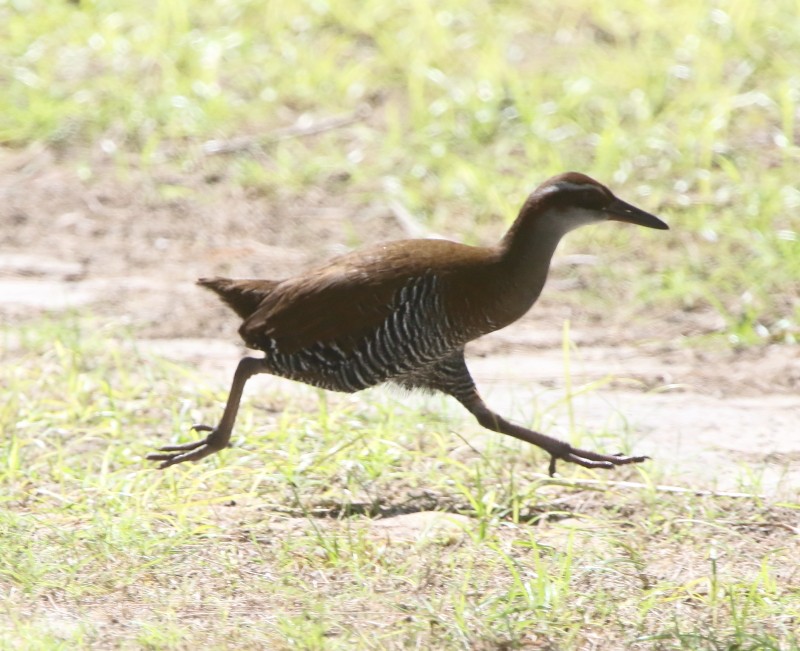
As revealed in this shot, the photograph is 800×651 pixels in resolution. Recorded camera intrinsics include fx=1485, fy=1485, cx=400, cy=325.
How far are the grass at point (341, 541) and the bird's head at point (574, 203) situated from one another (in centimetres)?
80

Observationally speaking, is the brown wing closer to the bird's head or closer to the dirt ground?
the bird's head

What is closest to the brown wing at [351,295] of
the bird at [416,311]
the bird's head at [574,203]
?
the bird at [416,311]

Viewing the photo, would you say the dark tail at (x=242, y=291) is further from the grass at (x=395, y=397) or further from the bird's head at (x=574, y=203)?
the bird's head at (x=574, y=203)

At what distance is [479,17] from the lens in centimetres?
970

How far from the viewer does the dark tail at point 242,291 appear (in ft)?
16.6

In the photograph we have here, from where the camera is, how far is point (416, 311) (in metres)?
4.66

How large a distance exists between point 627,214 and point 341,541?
1.47m

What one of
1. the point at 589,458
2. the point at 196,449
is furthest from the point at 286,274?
the point at 589,458

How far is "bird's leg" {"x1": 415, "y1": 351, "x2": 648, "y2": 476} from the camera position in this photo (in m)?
4.82

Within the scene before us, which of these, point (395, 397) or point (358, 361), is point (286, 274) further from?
point (358, 361)

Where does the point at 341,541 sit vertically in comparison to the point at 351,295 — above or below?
below

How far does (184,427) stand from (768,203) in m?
3.41

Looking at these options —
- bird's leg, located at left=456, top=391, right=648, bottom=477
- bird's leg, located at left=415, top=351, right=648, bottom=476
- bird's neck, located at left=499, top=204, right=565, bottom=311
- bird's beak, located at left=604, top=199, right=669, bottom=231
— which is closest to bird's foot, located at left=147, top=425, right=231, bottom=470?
bird's leg, located at left=415, top=351, right=648, bottom=476

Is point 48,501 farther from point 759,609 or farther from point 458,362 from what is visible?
point 759,609
